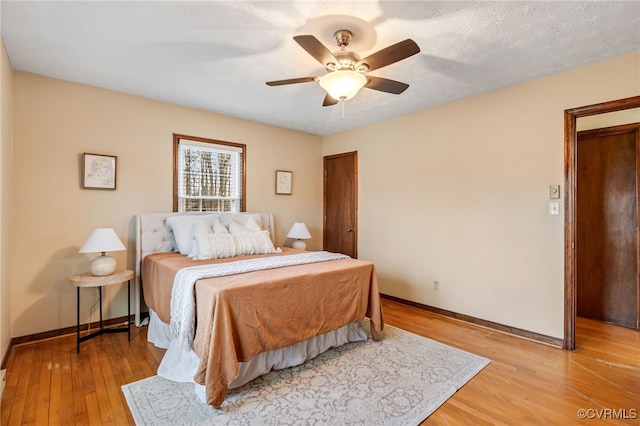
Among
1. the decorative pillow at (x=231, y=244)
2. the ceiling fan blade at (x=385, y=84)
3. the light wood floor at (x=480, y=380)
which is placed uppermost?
the ceiling fan blade at (x=385, y=84)

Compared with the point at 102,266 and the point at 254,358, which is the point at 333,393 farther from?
the point at 102,266

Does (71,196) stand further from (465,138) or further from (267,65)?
(465,138)

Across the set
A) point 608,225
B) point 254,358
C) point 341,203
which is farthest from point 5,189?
point 608,225

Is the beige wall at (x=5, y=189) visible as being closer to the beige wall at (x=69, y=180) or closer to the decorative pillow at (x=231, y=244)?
the beige wall at (x=69, y=180)

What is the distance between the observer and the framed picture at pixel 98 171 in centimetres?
319

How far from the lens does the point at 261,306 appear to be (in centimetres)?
220

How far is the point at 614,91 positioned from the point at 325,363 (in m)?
3.37

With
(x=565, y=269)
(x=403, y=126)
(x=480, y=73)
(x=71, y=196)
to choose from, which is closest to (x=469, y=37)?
(x=480, y=73)

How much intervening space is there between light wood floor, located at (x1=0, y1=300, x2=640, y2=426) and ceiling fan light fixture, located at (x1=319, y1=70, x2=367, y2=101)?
224 cm

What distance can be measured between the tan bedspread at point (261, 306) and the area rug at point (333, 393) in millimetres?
221

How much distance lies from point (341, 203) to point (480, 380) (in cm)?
327

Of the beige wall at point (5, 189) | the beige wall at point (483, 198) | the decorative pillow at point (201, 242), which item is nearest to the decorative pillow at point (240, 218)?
the decorative pillow at point (201, 242)

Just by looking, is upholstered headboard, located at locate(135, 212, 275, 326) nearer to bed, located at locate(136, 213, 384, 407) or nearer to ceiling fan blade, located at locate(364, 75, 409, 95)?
bed, located at locate(136, 213, 384, 407)

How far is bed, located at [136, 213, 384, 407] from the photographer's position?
200 centimetres
